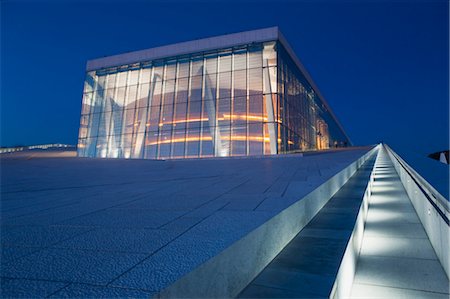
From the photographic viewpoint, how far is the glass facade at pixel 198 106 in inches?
1047

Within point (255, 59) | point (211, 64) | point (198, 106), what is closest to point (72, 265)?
point (198, 106)

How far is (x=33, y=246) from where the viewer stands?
242 centimetres

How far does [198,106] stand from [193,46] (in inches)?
273

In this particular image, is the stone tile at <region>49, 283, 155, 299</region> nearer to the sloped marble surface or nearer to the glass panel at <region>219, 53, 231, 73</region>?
the sloped marble surface

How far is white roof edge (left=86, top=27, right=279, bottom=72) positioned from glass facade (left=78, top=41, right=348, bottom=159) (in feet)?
1.99

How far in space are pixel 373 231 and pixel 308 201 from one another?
8.96ft

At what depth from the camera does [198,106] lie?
2881 cm

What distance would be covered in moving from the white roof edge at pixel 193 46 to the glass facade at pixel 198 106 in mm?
608

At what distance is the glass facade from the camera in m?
26.6

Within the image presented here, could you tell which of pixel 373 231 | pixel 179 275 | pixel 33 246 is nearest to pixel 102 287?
pixel 179 275

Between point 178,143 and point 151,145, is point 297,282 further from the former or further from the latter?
point 151,145

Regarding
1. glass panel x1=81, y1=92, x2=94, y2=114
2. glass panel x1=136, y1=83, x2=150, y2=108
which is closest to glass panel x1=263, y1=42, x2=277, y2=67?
glass panel x1=136, y1=83, x2=150, y2=108

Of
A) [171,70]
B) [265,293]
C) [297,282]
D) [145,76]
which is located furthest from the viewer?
[145,76]

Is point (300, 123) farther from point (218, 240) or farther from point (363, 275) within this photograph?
point (218, 240)
